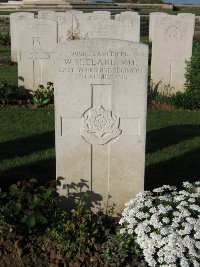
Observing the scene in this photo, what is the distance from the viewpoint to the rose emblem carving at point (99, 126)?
442 centimetres

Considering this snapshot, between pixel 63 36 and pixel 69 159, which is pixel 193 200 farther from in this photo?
pixel 63 36

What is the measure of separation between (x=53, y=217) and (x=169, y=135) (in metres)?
3.61

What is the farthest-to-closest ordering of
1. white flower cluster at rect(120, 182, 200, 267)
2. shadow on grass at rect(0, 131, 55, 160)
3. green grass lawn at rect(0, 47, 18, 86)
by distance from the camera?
green grass lawn at rect(0, 47, 18, 86) < shadow on grass at rect(0, 131, 55, 160) < white flower cluster at rect(120, 182, 200, 267)

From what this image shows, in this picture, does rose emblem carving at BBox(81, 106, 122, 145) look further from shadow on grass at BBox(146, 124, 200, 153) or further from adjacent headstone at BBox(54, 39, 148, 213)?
shadow on grass at BBox(146, 124, 200, 153)

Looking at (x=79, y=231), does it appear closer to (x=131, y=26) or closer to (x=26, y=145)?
(x=26, y=145)

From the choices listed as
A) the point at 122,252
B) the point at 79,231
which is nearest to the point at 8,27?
the point at 79,231

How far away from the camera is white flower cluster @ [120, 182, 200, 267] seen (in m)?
3.70

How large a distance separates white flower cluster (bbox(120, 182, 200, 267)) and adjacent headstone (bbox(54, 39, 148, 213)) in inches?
18.5

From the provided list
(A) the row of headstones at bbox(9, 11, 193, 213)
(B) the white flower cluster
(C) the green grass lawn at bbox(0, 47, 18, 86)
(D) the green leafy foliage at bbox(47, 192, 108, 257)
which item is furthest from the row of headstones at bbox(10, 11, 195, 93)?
(B) the white flower cluster

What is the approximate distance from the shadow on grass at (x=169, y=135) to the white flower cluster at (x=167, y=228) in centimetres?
260

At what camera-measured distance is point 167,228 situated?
3.85 metres

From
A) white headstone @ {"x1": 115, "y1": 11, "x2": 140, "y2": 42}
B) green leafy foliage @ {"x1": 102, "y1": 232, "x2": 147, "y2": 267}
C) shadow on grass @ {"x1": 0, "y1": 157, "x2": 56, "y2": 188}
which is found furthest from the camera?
white headstone @ {"x1": 115, "y1": 11, "x2": 140, "y2": 42}

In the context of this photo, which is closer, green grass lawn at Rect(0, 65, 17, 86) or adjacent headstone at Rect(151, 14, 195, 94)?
adjacent headstone at Rect(151, 14, 195, 94)

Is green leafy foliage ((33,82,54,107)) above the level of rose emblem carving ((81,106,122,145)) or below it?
below
